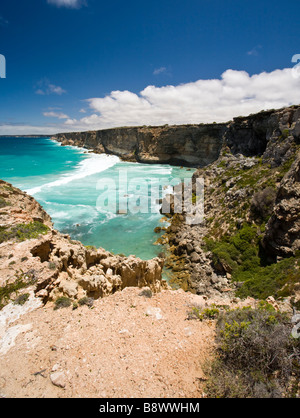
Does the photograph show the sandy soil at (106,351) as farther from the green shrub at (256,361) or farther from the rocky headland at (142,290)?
the green shrub at (256,361)

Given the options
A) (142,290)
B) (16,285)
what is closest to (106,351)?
(142,290)

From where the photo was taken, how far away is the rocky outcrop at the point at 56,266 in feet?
26.6

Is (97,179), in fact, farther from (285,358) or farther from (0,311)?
(285,358)

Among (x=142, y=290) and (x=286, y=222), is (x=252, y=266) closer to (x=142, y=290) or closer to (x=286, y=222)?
(x=286, y=222)

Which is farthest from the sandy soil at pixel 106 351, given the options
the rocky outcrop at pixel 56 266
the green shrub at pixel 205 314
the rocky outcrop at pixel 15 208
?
the rocky outcrop at pixel 15 208

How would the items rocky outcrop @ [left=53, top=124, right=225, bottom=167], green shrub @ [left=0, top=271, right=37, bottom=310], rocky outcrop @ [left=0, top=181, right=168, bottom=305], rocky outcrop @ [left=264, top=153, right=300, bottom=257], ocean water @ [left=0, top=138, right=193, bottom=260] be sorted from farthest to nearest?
rocky outcrop @ [left=53, top=124, right=225, bottom=167], ocean water @ [left=0, top=138, right=193, bottom=260], rocky outcrop @ [left=264, top=153, right=300, bottom=257], rocky outcrop @ [left=0, top=181, right=168, bottom=305], green shrub @ [left=0, top=271, right=37, bottom=310]

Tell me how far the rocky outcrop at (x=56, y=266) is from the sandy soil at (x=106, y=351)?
127 cm

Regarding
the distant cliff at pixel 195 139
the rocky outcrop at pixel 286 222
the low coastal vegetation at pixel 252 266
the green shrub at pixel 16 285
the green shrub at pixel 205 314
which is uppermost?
the distant cliff at pixel 195 139

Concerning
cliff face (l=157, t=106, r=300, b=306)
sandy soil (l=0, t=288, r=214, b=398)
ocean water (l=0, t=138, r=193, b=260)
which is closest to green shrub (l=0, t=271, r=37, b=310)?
sandy soil (l=0, t=288, r=214, b=398)

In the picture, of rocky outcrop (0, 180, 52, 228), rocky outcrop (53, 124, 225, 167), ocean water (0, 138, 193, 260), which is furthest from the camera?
rocky outcrop (53, 124, 225, 167)

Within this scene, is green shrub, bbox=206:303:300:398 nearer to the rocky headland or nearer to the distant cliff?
the rocky headland

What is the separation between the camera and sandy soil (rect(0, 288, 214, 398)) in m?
4.57

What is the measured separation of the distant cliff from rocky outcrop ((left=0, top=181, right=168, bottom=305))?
62.3 feet
